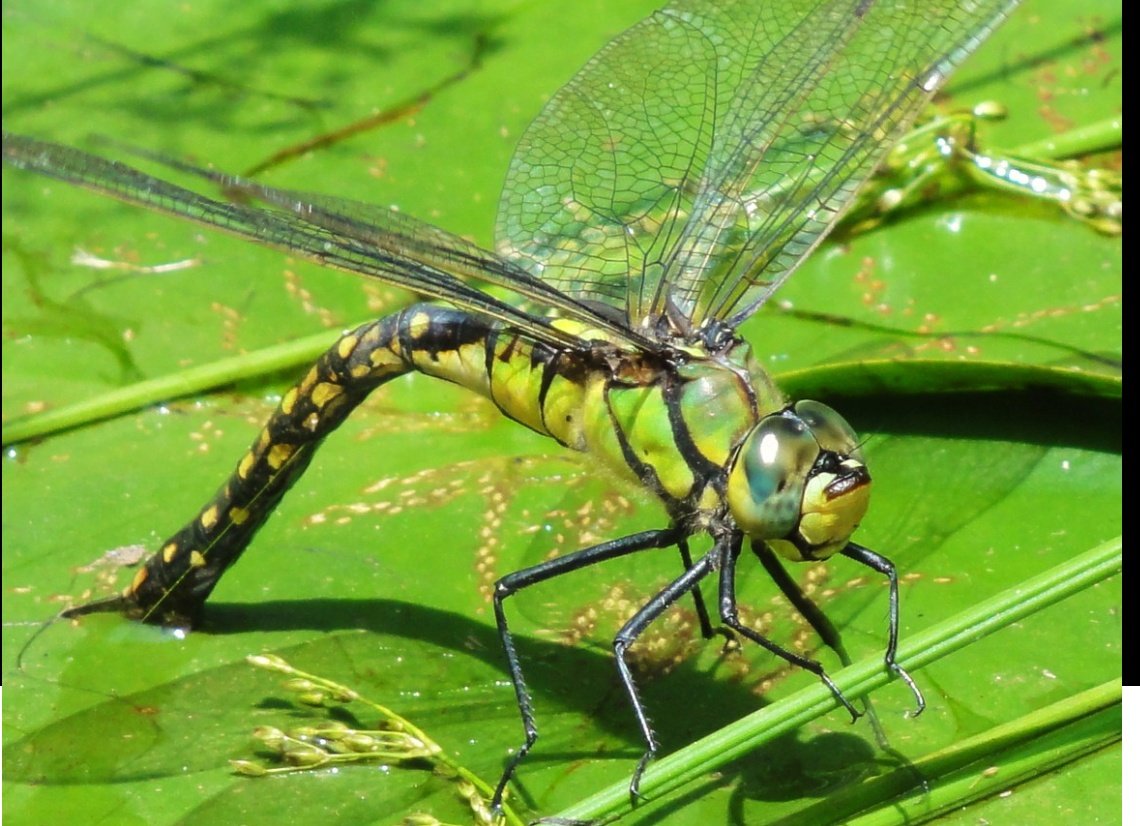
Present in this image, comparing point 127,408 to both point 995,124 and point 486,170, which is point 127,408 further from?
point 995,124

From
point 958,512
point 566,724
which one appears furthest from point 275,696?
point 958,512

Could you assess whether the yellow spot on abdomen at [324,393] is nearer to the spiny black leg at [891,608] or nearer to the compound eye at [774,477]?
the compound eye at [774,477]

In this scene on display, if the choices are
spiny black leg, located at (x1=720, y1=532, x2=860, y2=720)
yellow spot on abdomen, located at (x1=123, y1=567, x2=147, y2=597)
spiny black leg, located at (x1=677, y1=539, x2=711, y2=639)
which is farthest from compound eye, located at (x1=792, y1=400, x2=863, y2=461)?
yellow spot on abdomen, located at (x1=123, y1=567, x2=147, y2=597)

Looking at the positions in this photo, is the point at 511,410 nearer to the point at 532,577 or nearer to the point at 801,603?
the point at 532,577

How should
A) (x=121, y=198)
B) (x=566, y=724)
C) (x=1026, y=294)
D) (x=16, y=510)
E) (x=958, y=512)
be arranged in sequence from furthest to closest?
1. (x=1026, y=294)
2. (x=16, y=510)
3. (x=958, y=512)
4. (x=566, y=724)
5. (x=121, y=198)

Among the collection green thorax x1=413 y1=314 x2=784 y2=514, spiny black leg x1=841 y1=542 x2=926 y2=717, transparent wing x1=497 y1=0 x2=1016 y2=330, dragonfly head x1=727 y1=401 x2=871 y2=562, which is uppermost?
transparent wing x1=497 y1=0 x2=1016 y2=330

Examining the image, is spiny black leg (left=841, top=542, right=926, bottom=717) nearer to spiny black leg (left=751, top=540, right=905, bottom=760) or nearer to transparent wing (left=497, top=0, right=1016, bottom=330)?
spiny black leg (left=751, top=540, right=905, bottom=760)

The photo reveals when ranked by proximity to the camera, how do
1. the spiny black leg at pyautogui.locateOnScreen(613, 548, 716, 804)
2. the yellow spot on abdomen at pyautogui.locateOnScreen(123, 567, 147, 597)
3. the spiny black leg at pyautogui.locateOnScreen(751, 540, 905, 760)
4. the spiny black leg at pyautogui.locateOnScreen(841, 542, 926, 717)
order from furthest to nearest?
the yellow spot on abdomen at pyautogui.locateOnScreen(123, 567, 147, 597)
the spiny black leg at pyautogui.locateOnScreen(751, 540, 905, 760)
the spiny black leg at pyautogui.locateOnScreen(613, 548, 716, 804)
the spiny black leg at pyautogui.locateOnScreen(841, 542, 926, 717)
